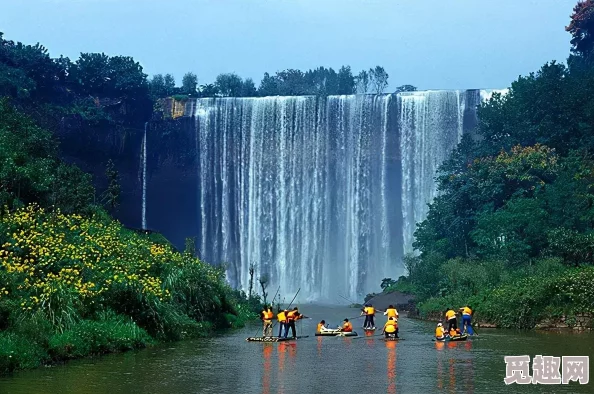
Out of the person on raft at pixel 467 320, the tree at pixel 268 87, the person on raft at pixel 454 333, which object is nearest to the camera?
the person on raft at pixel 454 333

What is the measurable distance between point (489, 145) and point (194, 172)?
20724mm

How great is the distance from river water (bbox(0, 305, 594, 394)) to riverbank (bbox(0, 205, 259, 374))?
672mm

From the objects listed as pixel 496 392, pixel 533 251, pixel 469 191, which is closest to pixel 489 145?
pixel 469 191

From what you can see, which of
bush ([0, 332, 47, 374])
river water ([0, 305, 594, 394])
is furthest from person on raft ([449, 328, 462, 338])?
bush ([0, 332, 47, 374])

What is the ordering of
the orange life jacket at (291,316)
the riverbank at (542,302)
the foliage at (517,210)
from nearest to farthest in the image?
the orange life jacket at (291,316) < the riverbank at (542,302) < the foliage at (517,210)

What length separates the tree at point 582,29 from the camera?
2574 inches

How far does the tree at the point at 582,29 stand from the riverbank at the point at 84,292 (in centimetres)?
4152

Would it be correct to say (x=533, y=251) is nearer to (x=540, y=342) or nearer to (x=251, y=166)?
(x=540, y=342)

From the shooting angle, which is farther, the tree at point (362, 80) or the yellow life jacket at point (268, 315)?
the tree at point (362, 80)

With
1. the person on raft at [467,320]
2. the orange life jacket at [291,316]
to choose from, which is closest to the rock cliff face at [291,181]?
the orange life jacket at [291,316]

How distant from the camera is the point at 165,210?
63531 mm

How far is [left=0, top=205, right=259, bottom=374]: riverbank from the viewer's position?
22.9 meters

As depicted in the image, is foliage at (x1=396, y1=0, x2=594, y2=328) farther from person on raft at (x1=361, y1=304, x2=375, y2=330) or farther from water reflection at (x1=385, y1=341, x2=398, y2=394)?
water reflection at (x1=385, y1=341, x2=398, y2=394)

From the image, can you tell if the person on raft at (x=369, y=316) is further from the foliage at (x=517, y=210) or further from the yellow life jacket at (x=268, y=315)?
the yellow life jacket at (x=268, y=315)
